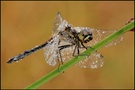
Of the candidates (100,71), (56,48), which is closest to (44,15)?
(100,71)

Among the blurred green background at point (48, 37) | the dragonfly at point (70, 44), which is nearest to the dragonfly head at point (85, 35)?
the dragonfly at point (70, 44)

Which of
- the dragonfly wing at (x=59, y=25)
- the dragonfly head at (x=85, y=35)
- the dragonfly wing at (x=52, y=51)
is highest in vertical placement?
the dragonfly wing at (x=59, y=25)

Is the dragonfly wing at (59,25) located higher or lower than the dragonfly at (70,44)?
higher

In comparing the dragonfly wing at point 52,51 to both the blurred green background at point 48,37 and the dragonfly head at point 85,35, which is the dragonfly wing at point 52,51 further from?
the blurred green background at point 48,37

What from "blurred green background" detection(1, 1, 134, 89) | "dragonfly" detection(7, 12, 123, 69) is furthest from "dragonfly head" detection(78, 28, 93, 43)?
"blurred green background" detection(1, 1, 134, 89)

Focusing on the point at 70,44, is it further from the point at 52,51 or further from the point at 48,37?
the point at 48,37

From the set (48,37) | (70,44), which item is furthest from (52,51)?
(48,37)

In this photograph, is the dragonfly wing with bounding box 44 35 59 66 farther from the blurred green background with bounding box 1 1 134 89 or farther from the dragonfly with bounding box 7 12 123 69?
the blurred green background with bounding box 1 1 134 89
